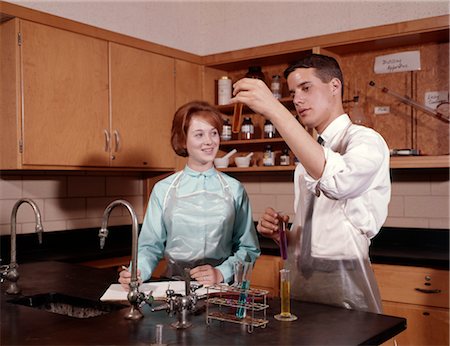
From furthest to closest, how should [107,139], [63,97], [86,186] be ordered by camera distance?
[86,186]
[107,139]
[63,97]

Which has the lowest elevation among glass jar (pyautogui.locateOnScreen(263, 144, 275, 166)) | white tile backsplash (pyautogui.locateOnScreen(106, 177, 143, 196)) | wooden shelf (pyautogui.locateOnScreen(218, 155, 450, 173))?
white tile backsplash (pyautogui.locateOnScreen(106, 177, 143, 196))

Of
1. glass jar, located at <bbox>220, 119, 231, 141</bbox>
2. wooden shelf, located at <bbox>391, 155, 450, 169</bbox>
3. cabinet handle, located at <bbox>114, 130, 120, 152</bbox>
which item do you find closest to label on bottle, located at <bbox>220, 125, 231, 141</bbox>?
glass jar, located at <bbox>220, 119, 231, 141</bbox>

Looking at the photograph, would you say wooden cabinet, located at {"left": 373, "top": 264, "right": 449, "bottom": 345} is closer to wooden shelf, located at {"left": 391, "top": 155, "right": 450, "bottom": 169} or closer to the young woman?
wooden shelf, located at {"left": 391, "top": 155, "right": 450, "bottom": 169}

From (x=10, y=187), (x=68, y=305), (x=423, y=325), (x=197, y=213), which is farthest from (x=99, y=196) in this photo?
(x=423, y=325)

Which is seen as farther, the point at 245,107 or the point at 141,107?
the point at 245,107

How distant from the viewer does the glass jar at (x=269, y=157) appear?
383 centimetres

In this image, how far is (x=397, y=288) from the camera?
2.90 metres

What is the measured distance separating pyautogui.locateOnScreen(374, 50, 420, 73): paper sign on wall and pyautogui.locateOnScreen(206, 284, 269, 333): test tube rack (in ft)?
7.75

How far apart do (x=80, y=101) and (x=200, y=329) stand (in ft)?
7.21

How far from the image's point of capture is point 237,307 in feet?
4.93

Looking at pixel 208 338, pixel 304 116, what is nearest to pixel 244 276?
pixel 208 338

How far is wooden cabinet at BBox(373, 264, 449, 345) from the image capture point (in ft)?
9.04

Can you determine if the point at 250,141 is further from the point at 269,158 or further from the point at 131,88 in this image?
the point at 131,88

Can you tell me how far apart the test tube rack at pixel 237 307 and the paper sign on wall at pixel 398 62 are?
236cm
